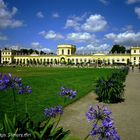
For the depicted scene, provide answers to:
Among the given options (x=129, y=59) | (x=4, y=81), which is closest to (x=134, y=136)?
(x=4, y=81)

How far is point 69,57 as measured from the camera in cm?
13388

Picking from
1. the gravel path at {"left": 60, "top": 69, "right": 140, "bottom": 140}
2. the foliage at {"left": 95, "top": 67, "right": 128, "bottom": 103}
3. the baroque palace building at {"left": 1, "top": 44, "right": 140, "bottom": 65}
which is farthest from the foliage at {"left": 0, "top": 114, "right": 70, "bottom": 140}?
the baroque palace building at {"left": 1, "top": 44, "right": 140, "bottom": 65}

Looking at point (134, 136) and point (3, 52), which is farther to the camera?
point (3, 52)

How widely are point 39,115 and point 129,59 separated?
116 metres

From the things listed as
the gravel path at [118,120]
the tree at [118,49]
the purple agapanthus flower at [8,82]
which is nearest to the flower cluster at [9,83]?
the purple agapanthus flower at [8,82]

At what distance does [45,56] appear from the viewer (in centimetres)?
13812

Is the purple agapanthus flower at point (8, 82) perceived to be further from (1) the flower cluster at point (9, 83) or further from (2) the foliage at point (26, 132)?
(2) the foliage at point (26, 132)

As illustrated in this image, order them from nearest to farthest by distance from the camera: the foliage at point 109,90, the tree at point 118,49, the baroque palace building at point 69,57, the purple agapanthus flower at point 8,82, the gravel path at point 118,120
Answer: the purple agapanthus flower at point 8,82 < the gravel path at point 118,120 < the foliage at point 109,90 < the baroque palace building at point 69,57 < the tree at point 118,49

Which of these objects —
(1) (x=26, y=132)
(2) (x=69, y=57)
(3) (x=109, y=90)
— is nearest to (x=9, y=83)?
(1) (x=26, y=132)

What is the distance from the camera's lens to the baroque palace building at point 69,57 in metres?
122

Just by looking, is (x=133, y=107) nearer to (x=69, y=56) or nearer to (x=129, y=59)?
(x=129, y=59)

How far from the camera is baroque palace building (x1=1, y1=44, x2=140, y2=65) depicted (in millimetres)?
122125

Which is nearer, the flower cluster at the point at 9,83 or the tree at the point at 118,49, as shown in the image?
the flower cluster at the point at 9,83

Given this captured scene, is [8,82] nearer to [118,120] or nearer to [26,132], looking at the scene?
[26,132]
